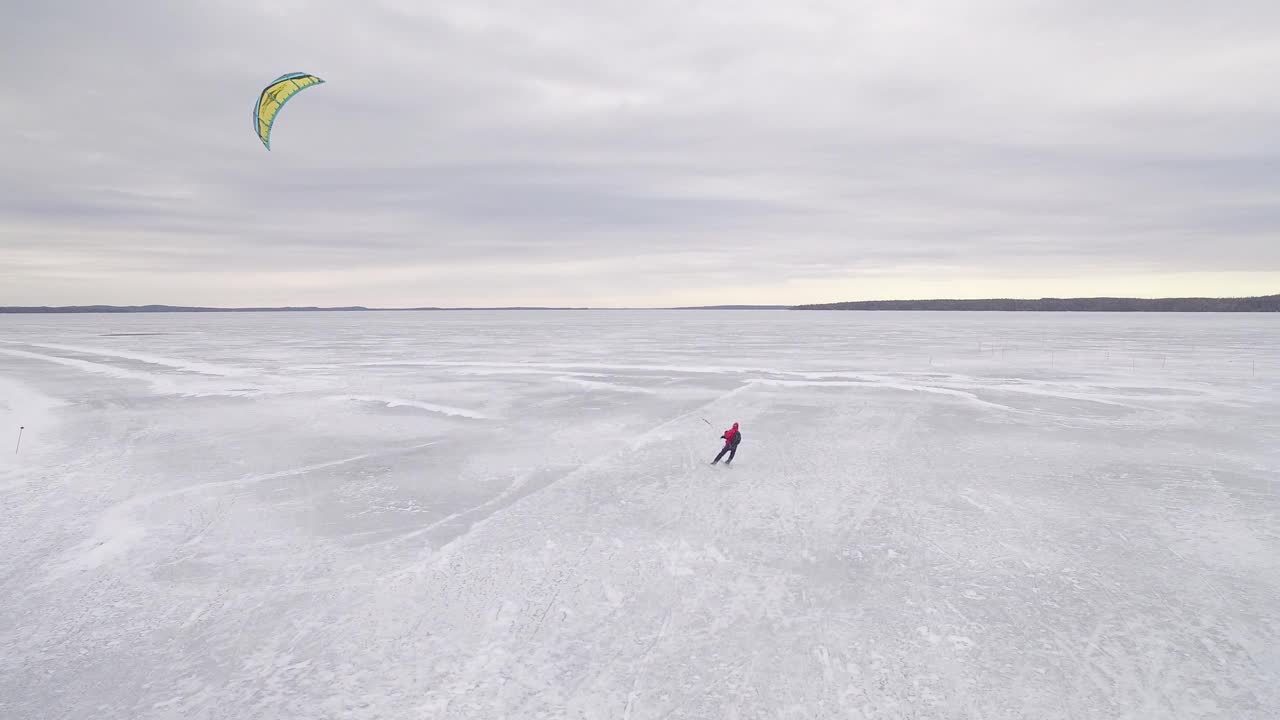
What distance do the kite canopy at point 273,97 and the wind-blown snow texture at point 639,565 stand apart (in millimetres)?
5932

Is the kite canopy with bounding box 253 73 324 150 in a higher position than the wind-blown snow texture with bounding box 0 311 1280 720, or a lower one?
higher

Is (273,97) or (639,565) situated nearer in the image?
(639,565)

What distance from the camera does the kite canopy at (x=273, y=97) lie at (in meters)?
13.8

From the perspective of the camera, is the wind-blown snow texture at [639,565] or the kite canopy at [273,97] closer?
the wind-blown snow texture at [639,565]

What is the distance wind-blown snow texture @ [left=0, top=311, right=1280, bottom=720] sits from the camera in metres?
4.10

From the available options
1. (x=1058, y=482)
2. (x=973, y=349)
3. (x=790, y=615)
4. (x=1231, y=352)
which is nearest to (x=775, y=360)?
(x=973, y=349)

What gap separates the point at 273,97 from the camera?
14.2m

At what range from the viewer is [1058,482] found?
8391 mm

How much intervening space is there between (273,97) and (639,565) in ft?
43.7

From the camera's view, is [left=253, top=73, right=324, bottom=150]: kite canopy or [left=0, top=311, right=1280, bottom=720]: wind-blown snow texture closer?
[left=0, top=311, right=1280, bottom=720]: wind-blown snow texture

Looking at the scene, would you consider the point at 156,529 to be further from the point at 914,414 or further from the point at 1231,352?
the point at 1231,352

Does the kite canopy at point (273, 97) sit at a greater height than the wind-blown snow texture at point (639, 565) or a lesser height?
greater

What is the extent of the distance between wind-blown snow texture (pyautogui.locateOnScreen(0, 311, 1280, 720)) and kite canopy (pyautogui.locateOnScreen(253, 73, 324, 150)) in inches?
234

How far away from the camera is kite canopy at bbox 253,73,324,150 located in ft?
45.4
